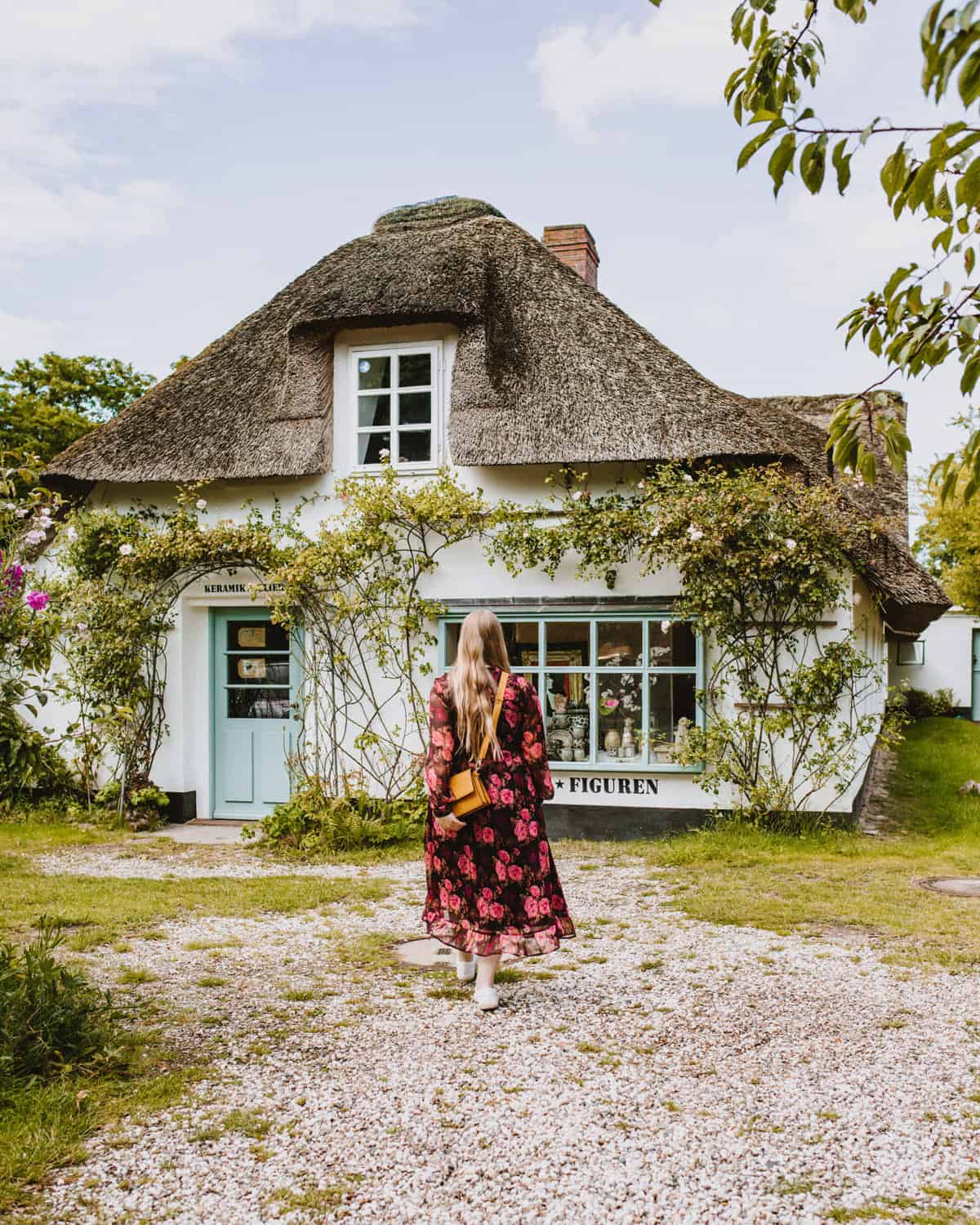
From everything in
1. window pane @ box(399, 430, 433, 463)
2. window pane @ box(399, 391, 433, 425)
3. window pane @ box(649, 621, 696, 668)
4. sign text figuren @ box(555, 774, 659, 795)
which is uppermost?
window pane @ box(399, 391, 433, 425)

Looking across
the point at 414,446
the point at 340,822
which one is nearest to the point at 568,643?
the point at 414,446

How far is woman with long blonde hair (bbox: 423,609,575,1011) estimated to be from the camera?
4.73 meters

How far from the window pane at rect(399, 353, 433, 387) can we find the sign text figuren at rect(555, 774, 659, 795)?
4.03 m

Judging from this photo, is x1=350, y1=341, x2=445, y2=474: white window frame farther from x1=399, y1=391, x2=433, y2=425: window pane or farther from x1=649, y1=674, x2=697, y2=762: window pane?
x1=649, y1=674, x2=697, y2=762: window pane

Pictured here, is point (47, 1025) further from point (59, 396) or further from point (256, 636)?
point (59, 396)

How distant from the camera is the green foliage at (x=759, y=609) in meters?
8.62

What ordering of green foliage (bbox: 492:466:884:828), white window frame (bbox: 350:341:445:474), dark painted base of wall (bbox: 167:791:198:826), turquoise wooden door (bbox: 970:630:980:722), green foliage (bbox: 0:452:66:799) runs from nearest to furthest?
1. green foliage (bbox: 0:452:66:799)
2. green foliage (bbox: 492:466:884:828)
3. white window frame (bbox: 350:341:445:474)
4. dark painted base of wall (bbox: 167:791:198:826)
5. turquoise wooden door (bbox: 970:630:980:722)

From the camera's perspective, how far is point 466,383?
31.9 ft

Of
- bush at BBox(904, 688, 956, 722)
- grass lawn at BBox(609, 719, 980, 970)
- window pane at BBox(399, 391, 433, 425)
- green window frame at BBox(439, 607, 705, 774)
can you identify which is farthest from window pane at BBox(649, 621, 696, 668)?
bush at BBox(904, 688, 956, 722)

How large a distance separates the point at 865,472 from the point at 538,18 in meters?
3.93

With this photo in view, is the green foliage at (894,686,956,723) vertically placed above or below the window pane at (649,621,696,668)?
below

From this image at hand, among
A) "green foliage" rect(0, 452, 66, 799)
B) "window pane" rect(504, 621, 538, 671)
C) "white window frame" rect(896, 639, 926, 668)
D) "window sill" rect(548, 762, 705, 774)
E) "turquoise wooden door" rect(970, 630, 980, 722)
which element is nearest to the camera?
"green foliage" rect(0, 452, 66, 799)

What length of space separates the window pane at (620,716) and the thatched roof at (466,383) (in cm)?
199

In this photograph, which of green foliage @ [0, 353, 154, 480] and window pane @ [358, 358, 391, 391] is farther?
green foliage @ [0, 353, 154, 480]
